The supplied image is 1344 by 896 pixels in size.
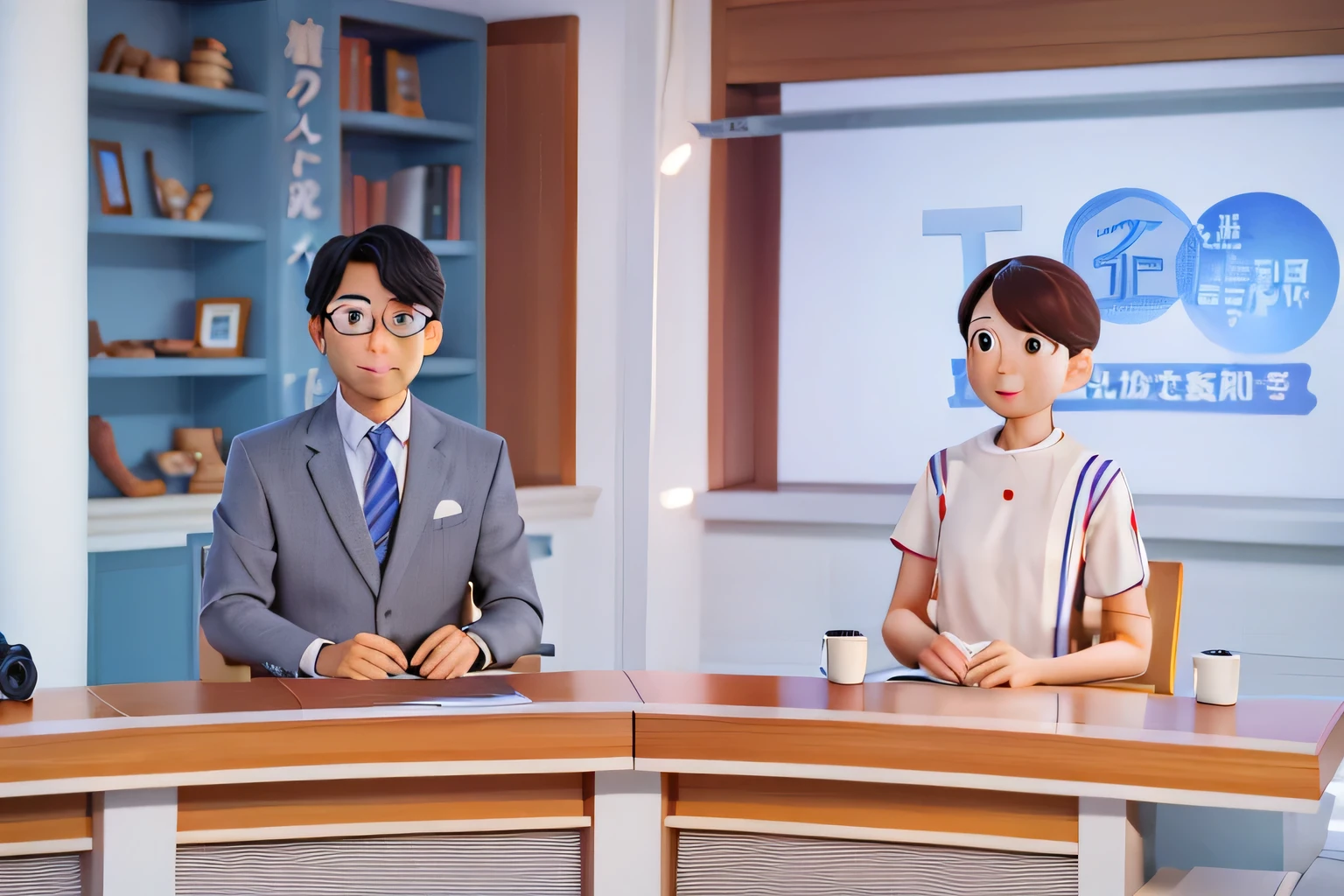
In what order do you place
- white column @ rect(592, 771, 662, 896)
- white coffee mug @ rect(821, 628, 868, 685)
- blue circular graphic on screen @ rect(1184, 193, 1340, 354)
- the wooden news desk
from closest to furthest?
the wooden news desk
white column @ rect(592, 771, 662, 896)
white coffee mug @ rect(821, 628, 868, 685)
blue circular graphic on screen @ rect(1184, 193, 1340, 354)

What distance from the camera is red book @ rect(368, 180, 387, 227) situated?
4621mm

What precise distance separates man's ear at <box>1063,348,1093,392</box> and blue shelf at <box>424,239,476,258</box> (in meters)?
2.91

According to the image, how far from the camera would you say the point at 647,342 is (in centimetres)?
471

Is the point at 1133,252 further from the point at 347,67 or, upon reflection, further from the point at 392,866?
the point at 392,866

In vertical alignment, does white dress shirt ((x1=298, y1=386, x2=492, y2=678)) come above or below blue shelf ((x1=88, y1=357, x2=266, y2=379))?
below

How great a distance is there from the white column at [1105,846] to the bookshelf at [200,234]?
3.16 metres

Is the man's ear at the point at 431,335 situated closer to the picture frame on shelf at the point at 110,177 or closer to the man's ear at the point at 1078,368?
the man's ear at the point at 1078,368

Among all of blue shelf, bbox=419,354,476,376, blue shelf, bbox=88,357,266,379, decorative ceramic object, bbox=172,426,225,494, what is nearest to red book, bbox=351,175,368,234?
blue shelf, bbox=419,354,476,376

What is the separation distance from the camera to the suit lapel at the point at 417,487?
2254 millimetres

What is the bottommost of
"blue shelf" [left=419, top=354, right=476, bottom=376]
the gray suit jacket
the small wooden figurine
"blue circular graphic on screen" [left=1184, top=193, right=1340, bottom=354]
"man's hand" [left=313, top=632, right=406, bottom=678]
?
"man's hand" [left=313, top=632, right=406, bottom=678]

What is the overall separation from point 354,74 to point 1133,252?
2.88 metres

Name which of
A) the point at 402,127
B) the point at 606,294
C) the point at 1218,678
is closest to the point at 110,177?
the point at 402,127

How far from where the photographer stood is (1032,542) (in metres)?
2.17

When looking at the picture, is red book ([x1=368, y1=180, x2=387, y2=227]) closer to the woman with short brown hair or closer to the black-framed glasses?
the black-framed glasses
